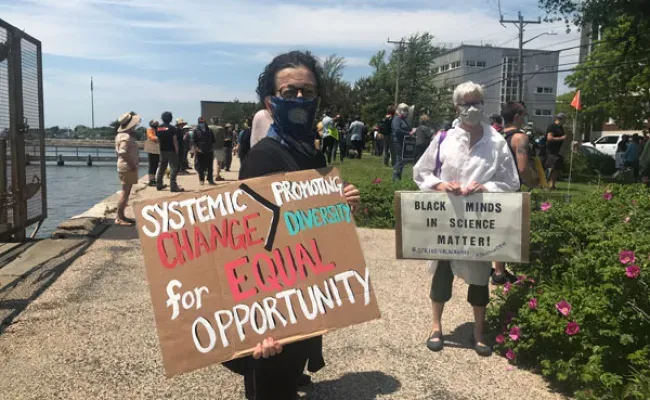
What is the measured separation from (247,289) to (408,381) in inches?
69.0

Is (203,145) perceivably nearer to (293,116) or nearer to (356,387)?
(356,387)

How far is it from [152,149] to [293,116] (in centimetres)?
1226

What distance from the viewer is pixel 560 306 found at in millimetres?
3414

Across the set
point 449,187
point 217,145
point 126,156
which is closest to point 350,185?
point 449,187

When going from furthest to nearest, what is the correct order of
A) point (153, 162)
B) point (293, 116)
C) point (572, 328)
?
point (153, 162) < point (572, 328) < point (293, 116)

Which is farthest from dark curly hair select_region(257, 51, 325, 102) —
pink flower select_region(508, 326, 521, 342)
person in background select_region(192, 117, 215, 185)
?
person in background select_region(192, 117, 215, 185)

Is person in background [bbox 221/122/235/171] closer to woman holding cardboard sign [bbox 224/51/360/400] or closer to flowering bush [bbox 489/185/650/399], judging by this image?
flowering bush [bbox 489/185/650/399]

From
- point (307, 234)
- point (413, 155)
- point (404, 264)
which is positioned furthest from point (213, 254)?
point (413, 155)

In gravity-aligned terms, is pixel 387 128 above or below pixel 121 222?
above

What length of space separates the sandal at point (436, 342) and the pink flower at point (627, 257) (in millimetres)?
1380

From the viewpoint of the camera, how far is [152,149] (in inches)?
547

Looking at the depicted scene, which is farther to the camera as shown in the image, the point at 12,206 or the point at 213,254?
the point at 12,206

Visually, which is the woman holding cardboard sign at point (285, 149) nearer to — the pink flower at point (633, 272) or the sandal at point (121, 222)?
the pink flower at point (633, 272)

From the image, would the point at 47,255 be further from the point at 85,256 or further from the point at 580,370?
the point at 580,370
